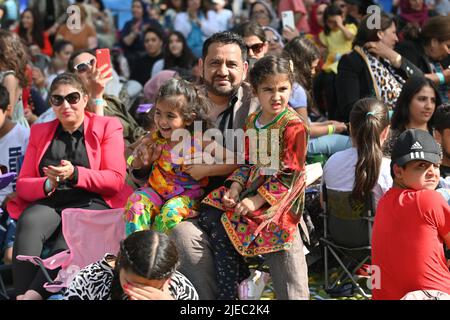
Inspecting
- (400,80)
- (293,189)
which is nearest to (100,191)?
(293,189)

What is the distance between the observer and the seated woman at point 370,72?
22.0ft

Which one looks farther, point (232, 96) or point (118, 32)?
point (118, 32)

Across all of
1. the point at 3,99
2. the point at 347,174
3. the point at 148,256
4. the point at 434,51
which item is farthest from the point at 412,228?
the point at 434,51

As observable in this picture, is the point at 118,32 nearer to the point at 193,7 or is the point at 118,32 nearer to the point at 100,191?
the point at 193,7

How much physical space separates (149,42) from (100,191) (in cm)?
494

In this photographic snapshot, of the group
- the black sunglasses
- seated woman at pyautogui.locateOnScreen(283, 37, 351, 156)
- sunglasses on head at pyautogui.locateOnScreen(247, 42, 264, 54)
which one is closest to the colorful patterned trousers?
the black sunglasses

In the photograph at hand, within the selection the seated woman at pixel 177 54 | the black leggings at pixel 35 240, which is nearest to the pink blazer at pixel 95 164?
the black leggings at pixel 35 240

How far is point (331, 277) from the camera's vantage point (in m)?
5.84

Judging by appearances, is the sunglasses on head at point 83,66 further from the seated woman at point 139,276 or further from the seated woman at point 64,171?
the seated woman at point 139,276

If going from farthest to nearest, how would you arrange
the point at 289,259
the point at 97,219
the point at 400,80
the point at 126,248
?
the point at 400,80, the point at 97,219, the point at 289,259, the point at 126,248

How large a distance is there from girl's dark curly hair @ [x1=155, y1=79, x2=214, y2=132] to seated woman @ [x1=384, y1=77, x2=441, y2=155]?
1768 millimetres

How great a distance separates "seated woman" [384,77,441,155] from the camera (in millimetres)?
5965

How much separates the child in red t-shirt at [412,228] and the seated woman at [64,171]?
1.85 meters

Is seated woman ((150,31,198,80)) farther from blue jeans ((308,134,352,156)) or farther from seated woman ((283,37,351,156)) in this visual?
blue jeans ((308,134,352,156))
